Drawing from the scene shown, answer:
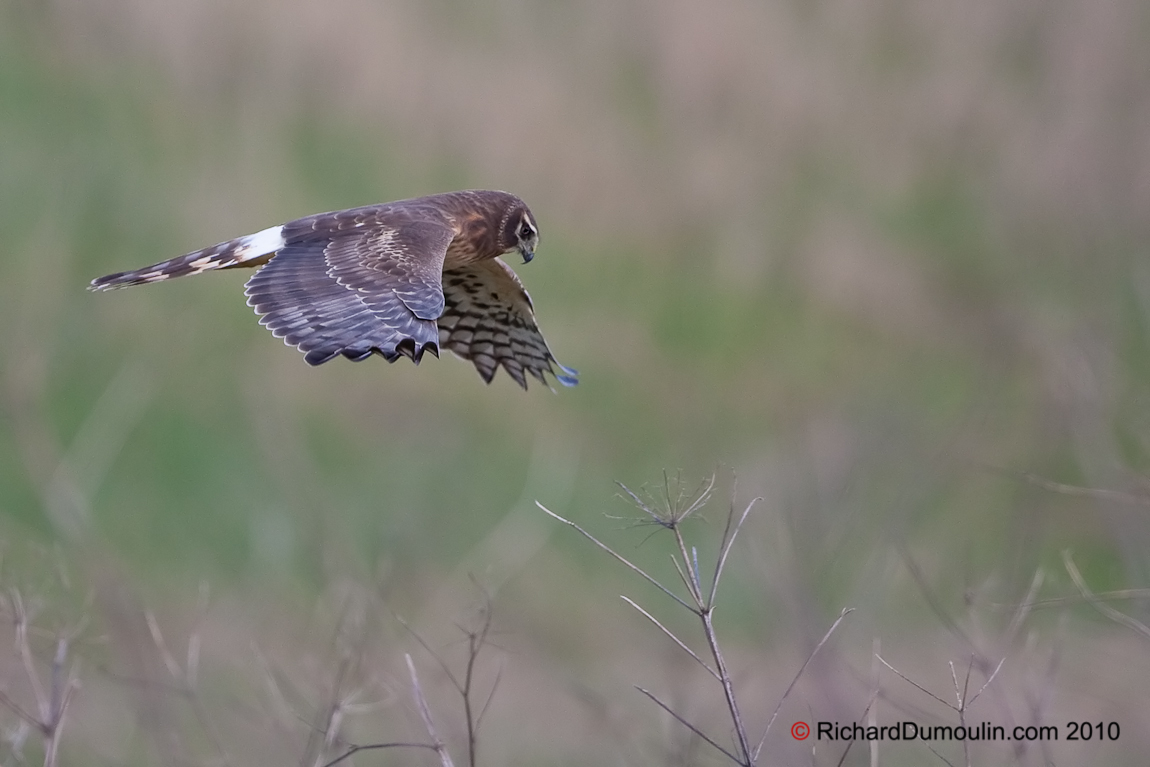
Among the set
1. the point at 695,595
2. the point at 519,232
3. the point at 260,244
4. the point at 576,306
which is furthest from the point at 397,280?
the point at 576,306

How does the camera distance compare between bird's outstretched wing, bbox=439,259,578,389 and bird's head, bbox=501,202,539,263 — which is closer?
bird's head, bbox=501,202,539,263

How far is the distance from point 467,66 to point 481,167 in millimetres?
1241

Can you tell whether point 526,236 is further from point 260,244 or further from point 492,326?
point 260,244

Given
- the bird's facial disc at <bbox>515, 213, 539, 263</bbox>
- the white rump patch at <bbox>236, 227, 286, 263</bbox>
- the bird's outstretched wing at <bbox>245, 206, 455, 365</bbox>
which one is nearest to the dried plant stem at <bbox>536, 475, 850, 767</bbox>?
the bird's outstretched wing at <bbox>245, 206, 455, 365</bbox>

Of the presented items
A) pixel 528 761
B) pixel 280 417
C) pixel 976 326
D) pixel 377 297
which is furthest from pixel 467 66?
pixel 377 297

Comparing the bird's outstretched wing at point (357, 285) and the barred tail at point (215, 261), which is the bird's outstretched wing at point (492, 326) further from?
the barred tail at point (215, 261)

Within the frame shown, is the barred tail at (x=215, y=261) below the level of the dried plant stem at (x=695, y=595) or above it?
below

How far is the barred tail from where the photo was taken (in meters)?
5.11

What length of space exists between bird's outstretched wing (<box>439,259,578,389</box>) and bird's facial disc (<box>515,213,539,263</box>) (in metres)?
0.26

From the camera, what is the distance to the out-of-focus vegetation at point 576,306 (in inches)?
429

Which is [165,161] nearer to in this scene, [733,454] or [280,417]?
[280,417]

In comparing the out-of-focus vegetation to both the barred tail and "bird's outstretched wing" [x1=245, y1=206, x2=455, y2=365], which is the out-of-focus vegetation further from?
"bird's outstretched wing" [x1=245, y1=206, x2=455, y2=365]

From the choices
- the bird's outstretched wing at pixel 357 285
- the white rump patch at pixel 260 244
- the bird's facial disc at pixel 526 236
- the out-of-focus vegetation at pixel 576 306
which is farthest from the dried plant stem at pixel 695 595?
the out-of-focus vegetation at pixel 576 306

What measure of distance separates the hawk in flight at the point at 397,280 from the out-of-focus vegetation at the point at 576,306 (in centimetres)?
263
